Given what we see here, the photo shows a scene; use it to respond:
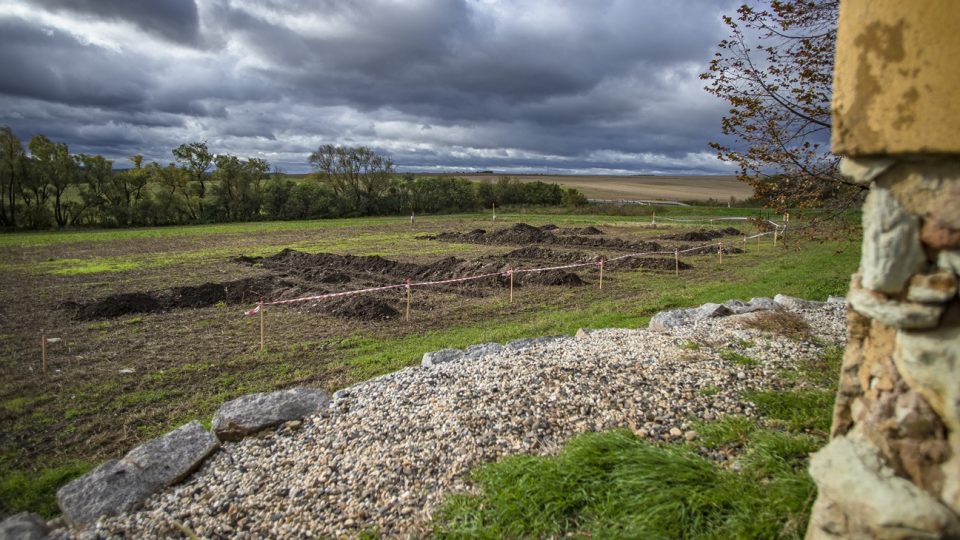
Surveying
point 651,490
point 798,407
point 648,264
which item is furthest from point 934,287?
point 648,264

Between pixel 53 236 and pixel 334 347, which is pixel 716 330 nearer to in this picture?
pixel 334 347

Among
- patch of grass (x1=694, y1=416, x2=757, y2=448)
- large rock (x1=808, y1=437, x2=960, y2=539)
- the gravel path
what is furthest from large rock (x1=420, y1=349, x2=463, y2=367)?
large rock (x1=808, y1=437, x2=960, y2=539)

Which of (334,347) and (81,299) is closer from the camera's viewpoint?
(334,347)

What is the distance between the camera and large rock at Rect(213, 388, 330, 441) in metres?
6.39

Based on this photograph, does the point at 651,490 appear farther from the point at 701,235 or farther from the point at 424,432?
the point at 701,235

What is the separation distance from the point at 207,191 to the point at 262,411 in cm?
5788

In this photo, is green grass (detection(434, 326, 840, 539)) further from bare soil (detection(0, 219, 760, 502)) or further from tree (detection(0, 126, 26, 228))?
tree (detection(0, 126, 26, 228))

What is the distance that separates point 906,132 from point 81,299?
868 inches

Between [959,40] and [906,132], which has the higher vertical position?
[959,40]

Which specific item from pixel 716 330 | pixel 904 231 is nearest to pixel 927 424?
pixel 904 231

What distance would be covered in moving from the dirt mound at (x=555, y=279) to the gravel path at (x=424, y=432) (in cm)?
1189

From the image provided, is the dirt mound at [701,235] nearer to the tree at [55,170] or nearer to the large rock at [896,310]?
the large rock at [896,310]

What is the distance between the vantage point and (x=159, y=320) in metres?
15.3

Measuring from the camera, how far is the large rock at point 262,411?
21.0ft
